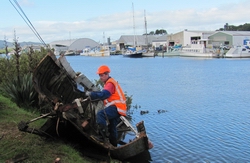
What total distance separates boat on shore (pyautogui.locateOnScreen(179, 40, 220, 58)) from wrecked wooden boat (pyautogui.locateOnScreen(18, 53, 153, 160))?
215 ft

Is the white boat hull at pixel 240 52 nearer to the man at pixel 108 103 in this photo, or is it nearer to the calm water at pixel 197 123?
the calm water at pixel 197 123

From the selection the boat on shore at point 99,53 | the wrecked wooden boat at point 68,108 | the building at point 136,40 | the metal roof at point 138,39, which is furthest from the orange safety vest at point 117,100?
the metal roof at point 138,39

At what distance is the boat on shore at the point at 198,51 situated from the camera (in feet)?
241

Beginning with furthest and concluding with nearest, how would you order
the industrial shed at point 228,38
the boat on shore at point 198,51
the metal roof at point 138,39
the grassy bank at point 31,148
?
1. the metal roof at point 138,39
2. the industrial shed at point 228,38
3. the boat on shore at point 198,51
4. the grassy bank at point 31,148

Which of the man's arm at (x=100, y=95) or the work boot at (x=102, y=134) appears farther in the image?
the work boot at (x=102, y=134)

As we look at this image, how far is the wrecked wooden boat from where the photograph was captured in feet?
25.9

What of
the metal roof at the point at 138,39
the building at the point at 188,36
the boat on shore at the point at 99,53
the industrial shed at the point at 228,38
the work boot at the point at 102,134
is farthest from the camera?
the metal roof at the point at 138,39

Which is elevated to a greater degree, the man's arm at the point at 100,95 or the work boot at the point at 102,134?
the man's arm at the point at 100,95

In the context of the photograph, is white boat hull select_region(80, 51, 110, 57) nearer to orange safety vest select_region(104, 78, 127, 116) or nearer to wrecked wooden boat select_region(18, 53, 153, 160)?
wrecked wooden boat select_region(18, 53, 153, 160)

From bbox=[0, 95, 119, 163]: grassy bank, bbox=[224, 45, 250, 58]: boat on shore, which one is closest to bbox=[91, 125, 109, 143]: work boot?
bbox=[0, 95, 119, 163]: grassy bank

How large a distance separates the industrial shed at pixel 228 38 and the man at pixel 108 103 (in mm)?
81938

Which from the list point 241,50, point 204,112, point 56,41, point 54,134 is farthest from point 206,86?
point 56,41

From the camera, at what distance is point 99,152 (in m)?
8.54

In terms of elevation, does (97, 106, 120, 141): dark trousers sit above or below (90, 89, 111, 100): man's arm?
below
